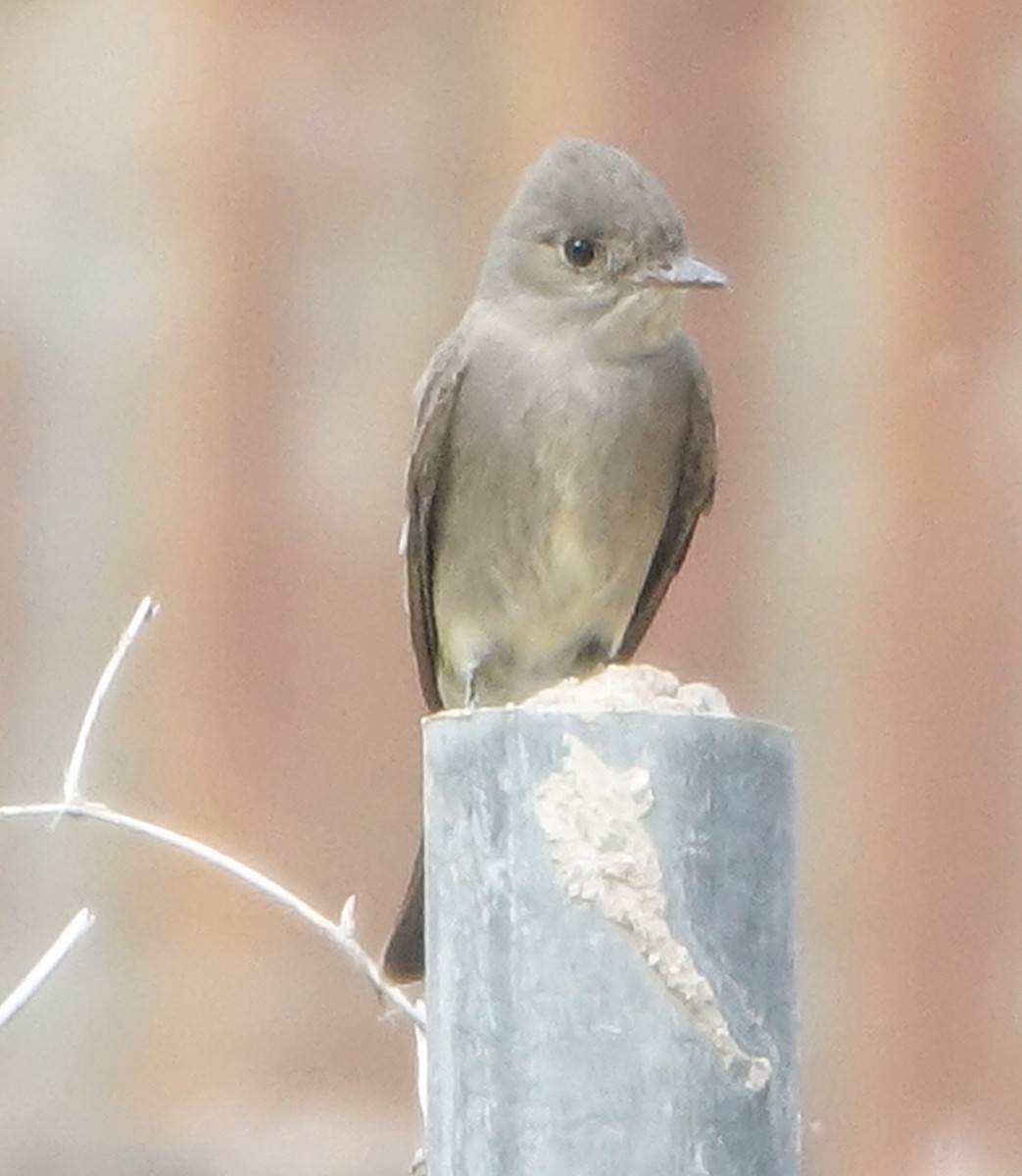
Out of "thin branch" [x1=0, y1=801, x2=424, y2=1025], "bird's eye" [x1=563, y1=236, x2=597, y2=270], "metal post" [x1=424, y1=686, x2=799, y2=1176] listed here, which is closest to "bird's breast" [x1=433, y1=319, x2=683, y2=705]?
"bird's eye" [x1=563, y1=236, x2=597, y2=270]

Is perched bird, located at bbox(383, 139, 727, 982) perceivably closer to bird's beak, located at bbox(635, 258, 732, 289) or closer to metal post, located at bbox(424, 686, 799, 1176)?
bird's beak, located at bbox(635, 258, 732, 289)

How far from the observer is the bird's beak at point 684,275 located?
2.80m

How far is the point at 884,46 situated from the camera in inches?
132

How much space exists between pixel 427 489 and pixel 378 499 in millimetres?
264

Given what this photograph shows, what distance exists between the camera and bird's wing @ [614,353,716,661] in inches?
123

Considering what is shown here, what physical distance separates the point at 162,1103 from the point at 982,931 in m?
0.93

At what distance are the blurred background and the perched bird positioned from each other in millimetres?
149

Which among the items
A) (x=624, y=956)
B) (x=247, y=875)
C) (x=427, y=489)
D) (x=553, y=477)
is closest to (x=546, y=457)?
(x=553, y=477)

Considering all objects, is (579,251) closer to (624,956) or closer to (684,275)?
(684,275)

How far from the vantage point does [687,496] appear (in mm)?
3172

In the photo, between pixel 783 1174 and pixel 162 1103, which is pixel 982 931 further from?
pixel 783 1174

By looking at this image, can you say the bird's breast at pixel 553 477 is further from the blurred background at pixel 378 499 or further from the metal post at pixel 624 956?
the metal post at pixel 624 956

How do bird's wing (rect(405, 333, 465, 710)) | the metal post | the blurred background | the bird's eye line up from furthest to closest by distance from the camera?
the blurred background → bird's wing (rect(405, 333, 465, 710)) → the bird's eye → the metal post

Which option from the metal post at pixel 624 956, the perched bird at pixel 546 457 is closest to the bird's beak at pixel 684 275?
the perched bird at pixel 546 457
